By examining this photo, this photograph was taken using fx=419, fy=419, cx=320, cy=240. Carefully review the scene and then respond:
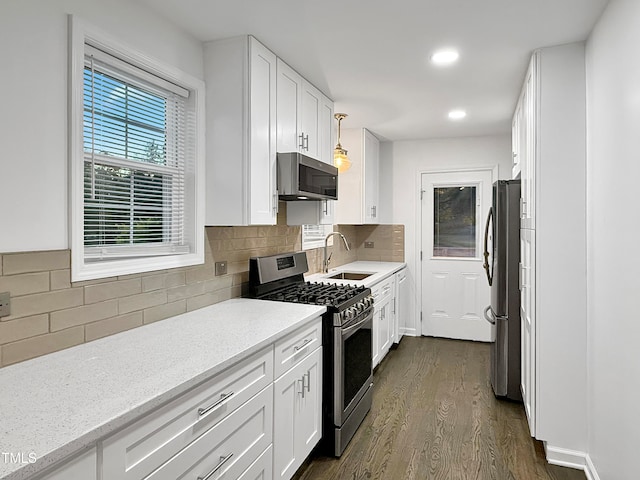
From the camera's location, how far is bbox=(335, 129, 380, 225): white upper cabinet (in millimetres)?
4527

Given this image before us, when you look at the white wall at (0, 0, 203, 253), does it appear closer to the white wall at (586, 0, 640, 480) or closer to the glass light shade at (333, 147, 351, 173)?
the glass light shade at (333, 147, 351, 173)

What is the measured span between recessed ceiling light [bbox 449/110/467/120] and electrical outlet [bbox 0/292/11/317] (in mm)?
3575

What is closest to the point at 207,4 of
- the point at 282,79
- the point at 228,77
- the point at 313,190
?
the point at 228,77

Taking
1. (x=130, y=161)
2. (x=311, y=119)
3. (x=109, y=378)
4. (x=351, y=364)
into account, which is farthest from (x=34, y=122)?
(x=351, y=364)

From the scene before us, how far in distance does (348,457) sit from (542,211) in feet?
6.11

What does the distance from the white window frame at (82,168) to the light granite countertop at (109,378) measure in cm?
31

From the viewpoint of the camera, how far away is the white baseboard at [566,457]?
2408 millimetres

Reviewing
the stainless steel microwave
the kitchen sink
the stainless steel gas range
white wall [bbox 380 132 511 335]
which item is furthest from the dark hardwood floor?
the stainless steel microwave

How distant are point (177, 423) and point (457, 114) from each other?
358 centimetres

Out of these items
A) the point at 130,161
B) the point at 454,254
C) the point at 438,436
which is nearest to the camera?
the point at 130,161

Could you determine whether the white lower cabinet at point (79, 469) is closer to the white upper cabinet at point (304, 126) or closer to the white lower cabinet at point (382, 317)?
the white upper cabinet at point (304, 126)

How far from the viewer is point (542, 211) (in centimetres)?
245

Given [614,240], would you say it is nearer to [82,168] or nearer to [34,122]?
[82,168]

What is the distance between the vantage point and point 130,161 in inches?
80.0
